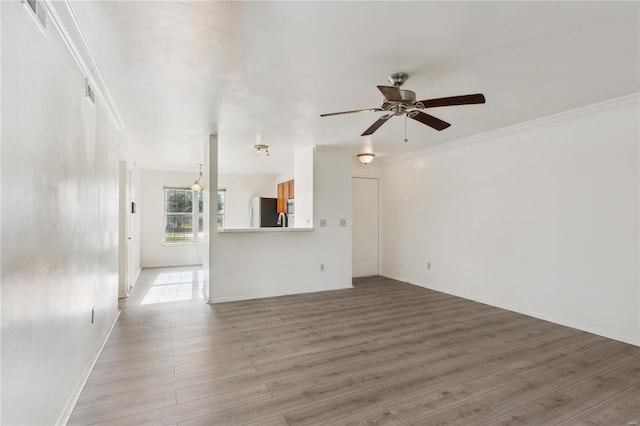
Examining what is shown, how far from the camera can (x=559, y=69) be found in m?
2.65

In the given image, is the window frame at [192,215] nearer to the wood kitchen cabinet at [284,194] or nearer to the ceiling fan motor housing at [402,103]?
the wood kitchen cabinet at [284,194]

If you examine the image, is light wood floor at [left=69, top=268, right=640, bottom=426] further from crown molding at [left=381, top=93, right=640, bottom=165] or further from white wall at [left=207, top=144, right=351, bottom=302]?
crown molding at [left=381, top=93, right=640, bottom=165]

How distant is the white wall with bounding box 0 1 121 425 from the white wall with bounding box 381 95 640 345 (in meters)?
4.68

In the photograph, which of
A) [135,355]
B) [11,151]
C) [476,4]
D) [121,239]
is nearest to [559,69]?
[476,4]

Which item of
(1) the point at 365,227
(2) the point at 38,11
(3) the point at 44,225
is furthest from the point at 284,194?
(2) the point at 38,11

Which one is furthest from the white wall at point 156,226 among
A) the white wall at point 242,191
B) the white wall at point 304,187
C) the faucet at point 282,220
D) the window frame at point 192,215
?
the white wall at point 304,187

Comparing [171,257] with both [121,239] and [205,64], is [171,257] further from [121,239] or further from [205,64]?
[205,64]

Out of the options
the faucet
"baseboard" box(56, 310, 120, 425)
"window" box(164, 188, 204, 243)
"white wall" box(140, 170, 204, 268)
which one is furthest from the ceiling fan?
"white wall" box(140, 170, 204, 268)

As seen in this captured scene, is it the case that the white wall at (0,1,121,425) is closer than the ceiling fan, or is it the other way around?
the white wall at (0,1,121,425)

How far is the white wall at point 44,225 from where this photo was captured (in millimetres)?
1331

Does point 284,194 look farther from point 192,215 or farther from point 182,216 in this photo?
point 182,216

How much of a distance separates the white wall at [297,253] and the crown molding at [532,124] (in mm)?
1519

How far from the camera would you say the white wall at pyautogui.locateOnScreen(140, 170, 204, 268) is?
313 inches

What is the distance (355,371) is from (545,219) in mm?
3059
